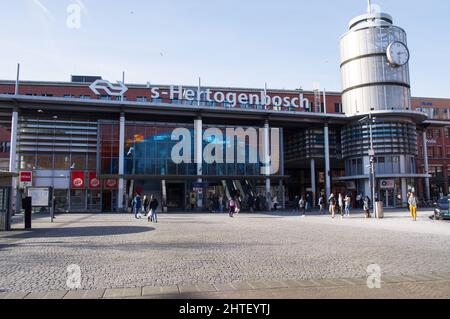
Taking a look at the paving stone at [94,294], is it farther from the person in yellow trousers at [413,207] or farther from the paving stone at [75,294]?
the person in yellow trousers at [413,207]

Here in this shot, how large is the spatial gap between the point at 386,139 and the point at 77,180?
33836 millimetres

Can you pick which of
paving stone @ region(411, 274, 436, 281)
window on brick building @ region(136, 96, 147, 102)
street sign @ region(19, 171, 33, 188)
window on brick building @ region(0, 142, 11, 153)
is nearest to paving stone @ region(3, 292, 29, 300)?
paving stone @ region(411, 274, 436, 281)

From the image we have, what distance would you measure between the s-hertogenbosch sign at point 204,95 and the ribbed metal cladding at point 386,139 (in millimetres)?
8015

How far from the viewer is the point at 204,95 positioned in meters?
47.9

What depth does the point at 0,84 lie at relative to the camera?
5278 centimetres

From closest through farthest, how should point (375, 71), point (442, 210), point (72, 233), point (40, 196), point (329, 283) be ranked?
1. point (329, 283)
2. point (72, 233)
3. point (442, 210)
4. point (40, 196)
5. point (375, 71)

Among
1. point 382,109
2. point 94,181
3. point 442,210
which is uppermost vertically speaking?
point 382,109

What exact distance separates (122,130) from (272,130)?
56.0ft

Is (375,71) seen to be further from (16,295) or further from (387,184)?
(16,295)

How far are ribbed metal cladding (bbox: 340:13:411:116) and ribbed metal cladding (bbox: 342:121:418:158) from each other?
1.87 m

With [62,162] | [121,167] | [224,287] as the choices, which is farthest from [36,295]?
[62,162]
